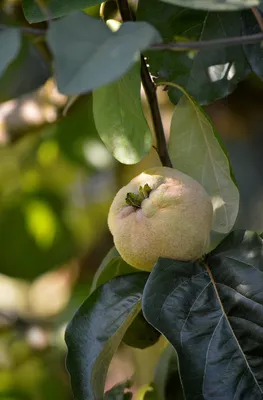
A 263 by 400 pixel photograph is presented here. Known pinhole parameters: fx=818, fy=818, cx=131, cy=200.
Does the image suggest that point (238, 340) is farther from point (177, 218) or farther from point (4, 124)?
point (4, 124)

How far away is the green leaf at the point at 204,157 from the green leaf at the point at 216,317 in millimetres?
38

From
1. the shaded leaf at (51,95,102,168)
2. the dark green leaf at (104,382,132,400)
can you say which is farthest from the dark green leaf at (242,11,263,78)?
the shaded leaf at (51,95,102,168)

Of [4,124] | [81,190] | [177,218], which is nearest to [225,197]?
[177,218]

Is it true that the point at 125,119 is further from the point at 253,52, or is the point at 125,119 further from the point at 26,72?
the point at 26,72

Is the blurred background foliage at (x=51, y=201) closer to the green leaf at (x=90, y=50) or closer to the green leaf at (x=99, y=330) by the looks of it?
the green leaf at (x=99, y=330)

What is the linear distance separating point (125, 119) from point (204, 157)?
0.31 ft

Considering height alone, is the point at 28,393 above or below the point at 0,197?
below

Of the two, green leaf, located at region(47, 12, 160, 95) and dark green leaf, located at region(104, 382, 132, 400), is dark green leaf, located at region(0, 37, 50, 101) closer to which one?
dark green leaf, located at region(104, 382, 132, 400)

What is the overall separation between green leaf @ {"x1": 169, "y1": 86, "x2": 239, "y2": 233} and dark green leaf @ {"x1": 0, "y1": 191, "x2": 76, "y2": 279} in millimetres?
712

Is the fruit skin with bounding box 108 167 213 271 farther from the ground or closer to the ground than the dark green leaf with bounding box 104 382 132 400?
farther from the ground

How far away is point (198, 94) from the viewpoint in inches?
33.5

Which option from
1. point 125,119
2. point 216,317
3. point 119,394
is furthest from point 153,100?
point 119,394

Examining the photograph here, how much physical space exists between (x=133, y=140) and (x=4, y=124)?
0.71 m

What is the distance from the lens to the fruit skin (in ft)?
2.25
